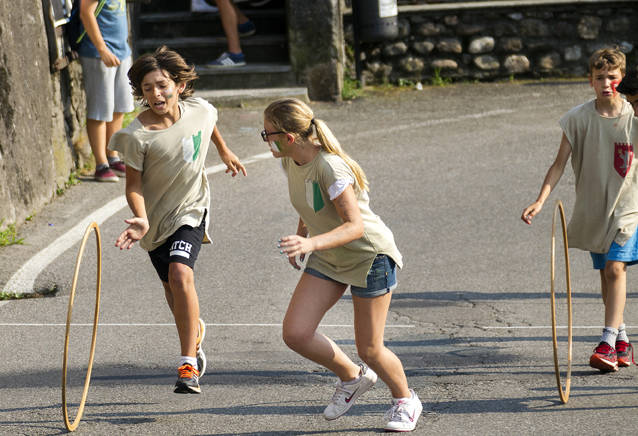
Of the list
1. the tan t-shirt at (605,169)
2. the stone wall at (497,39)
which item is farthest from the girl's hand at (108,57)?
the tan t-shirt at (605,169)

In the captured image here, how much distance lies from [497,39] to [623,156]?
823cm

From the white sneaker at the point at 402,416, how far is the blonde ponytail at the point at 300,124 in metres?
1.04

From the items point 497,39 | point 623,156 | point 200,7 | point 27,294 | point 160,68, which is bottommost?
point 27,294

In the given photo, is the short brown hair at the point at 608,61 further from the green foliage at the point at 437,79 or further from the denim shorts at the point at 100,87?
the green foliage at the point at 437,79

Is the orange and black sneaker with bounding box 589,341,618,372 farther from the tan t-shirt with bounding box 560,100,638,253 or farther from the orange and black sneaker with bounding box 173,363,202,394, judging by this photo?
the orange and black sneaker with bounding box 173,363,202,394

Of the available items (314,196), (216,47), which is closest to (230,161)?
(314,196)

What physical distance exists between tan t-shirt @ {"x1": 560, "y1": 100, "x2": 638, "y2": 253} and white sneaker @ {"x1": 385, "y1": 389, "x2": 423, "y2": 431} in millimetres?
1546

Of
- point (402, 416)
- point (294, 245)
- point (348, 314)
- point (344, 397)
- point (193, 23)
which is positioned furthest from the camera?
point (193, 23)

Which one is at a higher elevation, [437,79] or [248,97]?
[248,97]

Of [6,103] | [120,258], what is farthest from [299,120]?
[6,103]

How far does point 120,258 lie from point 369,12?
235 inches

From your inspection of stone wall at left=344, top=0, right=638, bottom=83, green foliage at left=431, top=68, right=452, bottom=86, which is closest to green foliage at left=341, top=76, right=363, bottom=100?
stone wall at left=344, top=0, right=638, bottom=83

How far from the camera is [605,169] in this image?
207 inches

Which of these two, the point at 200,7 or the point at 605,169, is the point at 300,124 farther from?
the point at 200,7
